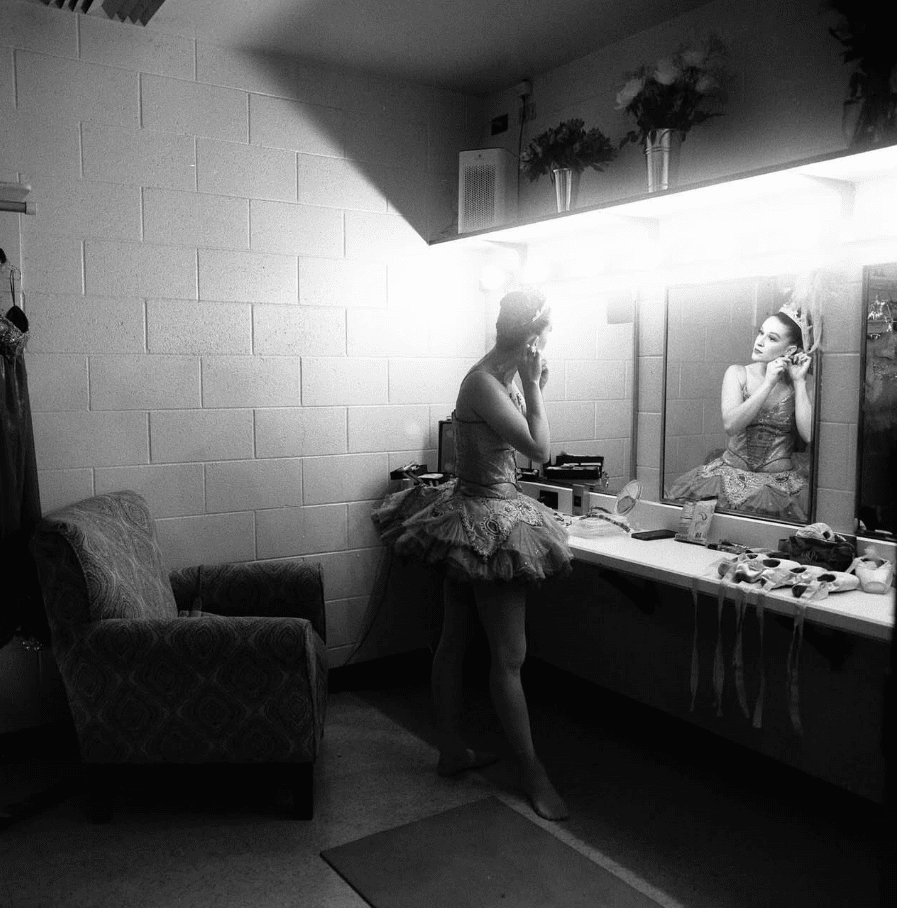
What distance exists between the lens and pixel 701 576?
2.70m

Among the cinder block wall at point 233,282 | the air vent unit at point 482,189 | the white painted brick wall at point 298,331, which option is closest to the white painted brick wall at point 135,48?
the cinder block wall at point 233,282

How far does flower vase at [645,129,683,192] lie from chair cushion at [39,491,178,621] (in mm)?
2114

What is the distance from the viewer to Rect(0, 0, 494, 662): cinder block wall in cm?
333

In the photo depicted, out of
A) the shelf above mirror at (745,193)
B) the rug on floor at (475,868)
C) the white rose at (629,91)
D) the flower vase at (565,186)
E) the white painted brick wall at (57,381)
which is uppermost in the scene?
the white rose at (629,91)

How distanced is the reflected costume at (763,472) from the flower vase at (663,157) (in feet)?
2.46

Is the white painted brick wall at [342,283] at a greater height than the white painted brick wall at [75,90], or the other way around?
the white painted brick wall at [75,90]

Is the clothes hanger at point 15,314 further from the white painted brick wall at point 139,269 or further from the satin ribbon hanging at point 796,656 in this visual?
the satin ribbon hanging at point 796,656

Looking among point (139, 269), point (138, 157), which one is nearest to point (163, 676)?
point (139, 269)

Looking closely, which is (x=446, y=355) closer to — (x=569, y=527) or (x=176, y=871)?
(x=569, y=527)

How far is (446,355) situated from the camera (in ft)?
14.1

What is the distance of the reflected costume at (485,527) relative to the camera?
→ 2811mm

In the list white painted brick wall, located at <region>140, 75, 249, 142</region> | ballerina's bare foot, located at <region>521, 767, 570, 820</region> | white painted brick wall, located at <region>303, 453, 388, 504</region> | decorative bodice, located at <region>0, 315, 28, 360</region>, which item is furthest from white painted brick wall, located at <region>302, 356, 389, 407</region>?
ballerina's bare foot, located at <region>521, 767, 570, 820</region>

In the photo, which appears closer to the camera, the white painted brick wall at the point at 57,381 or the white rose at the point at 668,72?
the white rose at the point at 668,72

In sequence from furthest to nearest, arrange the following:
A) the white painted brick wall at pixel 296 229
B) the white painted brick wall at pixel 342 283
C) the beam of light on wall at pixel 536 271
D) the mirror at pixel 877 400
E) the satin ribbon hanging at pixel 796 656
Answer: the beam of light on wall at pixel 536 271
the white painted brick wall at pixel 342 283
the white painted brick wall at pixel 296 229
the mirror at pixel 877 400
the satin ribbon hanging at pixel 796 656
